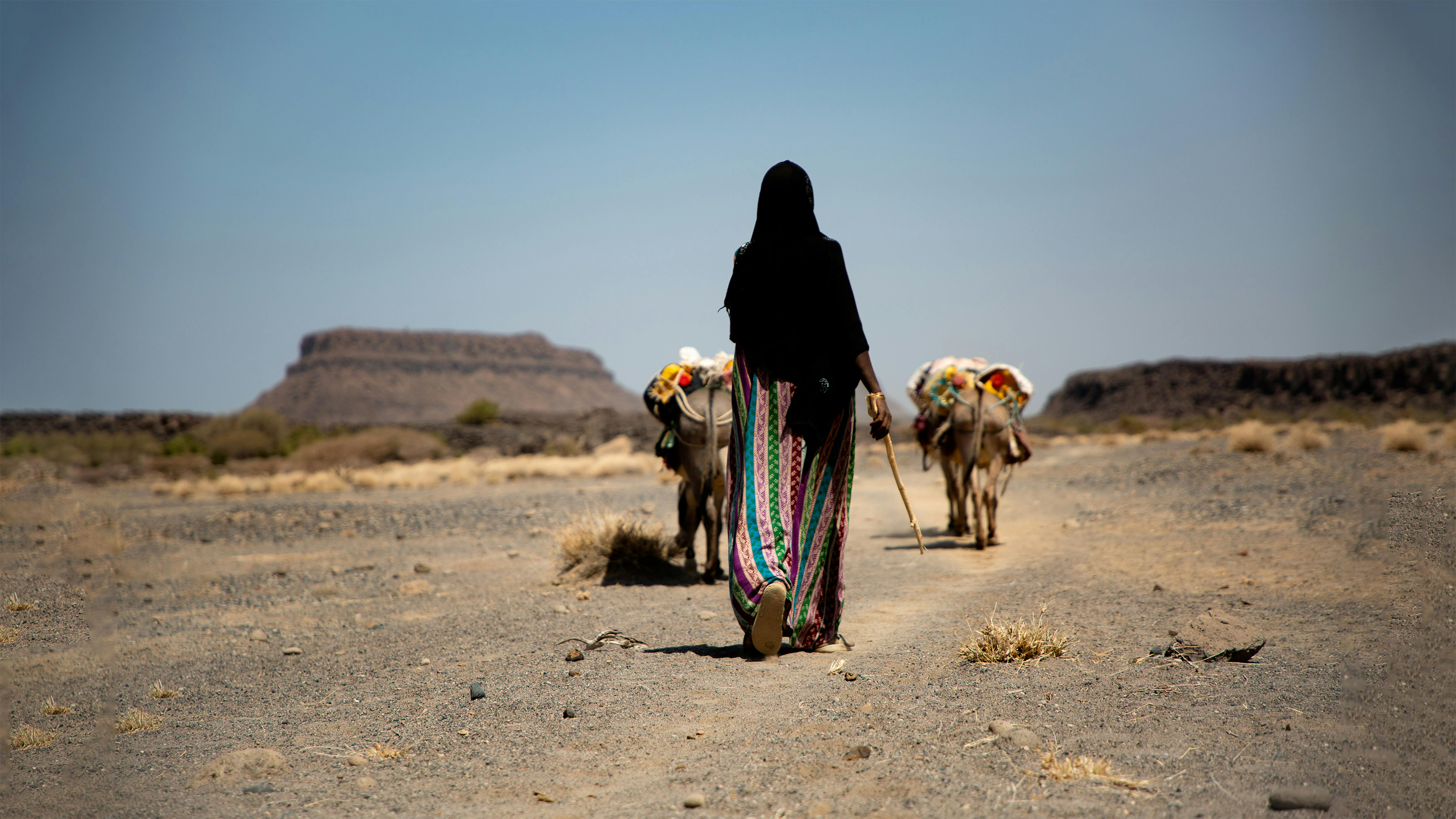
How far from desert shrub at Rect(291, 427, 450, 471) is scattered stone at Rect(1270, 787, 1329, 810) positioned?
3115 centimetres

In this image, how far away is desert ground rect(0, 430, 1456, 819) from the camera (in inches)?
131

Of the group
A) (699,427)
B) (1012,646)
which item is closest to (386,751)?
(1012,646)

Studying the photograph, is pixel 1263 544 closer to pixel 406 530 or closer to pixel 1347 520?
pixel 1347 520

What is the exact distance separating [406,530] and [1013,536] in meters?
9.30

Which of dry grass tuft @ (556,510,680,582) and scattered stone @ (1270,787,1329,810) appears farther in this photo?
dry grass tuft @ (556,510,680,582)

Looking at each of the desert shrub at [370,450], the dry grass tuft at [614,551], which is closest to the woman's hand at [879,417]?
the dry grass tuft at [614,551]

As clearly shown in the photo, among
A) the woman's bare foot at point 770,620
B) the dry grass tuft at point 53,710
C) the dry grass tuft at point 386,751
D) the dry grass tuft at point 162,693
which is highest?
the woman's bare foot at point 770,620

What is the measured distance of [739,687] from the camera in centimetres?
470

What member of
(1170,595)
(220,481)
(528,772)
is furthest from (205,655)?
(220,481)

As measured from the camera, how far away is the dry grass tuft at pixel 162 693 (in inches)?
207

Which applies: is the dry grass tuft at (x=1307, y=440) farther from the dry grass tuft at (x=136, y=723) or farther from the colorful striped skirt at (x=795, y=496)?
the dry grass tuft at (x=136, y=723)

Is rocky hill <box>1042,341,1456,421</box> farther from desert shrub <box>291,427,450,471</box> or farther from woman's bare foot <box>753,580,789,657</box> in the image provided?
woman's bare foot <box>753,580,789,657</box>

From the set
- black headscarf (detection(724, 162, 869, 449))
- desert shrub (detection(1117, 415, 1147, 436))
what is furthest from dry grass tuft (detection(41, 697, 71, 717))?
desert shrub (detection(1117, 415, 1147, 436))

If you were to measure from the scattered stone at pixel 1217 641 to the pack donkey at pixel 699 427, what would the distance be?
4177mm
